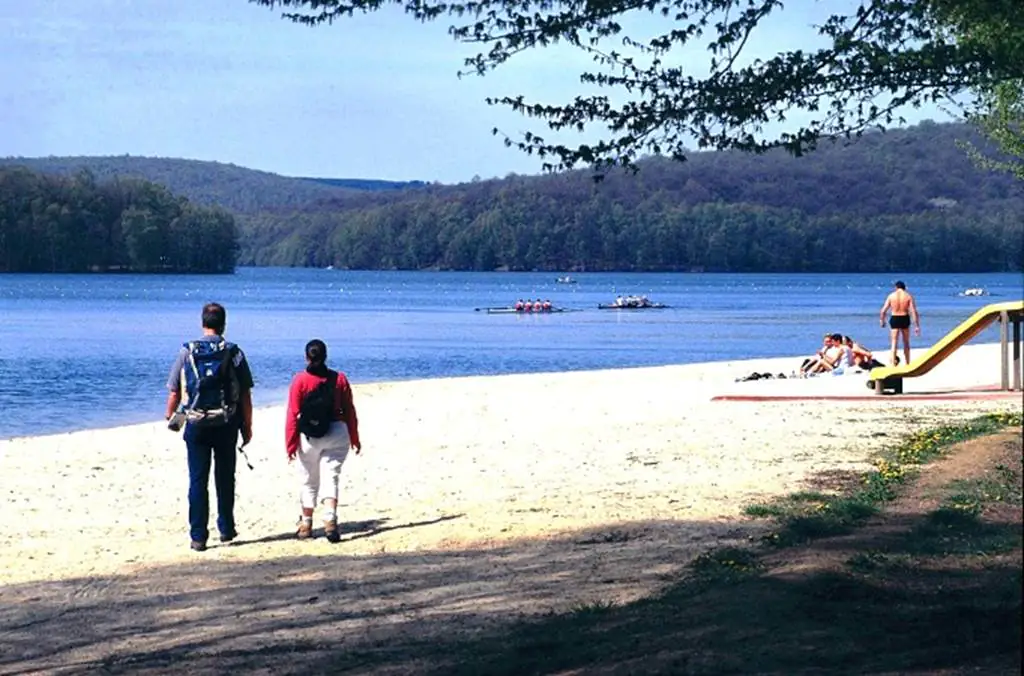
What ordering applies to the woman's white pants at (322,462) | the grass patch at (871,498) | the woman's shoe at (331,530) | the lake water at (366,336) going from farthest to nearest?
the lake water at (366,336), the woman's shoe at (331,530), the woman's white pants at (322,462), the grass patch at (871,498)

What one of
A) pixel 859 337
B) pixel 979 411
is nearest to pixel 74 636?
pixel 979 411

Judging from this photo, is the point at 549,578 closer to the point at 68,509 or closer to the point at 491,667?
the point at 491,667

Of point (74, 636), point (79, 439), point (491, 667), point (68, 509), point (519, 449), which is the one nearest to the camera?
point (491, 667)

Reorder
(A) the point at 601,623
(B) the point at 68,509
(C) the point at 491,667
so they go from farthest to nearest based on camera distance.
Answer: (B) the point at 68,509
(A) the point at 601,623
(C) the point at 491,667

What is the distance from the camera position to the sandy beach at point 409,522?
968cm

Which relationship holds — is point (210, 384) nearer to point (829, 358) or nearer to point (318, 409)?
point (318, 409)

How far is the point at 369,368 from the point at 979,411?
105 ft

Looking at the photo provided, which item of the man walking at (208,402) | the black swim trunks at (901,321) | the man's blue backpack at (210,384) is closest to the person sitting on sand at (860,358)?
the black swim trunks at (901,321)

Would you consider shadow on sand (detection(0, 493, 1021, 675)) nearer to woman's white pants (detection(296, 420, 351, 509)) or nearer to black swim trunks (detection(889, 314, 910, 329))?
woman's white pants (detection(296, 420, 351, 509))

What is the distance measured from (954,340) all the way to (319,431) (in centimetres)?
1294

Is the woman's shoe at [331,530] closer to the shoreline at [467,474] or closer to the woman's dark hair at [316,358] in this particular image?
the shoreline at [467,474]

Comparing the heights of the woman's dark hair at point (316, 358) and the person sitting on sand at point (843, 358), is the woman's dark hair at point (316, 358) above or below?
above

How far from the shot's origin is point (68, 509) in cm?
1509

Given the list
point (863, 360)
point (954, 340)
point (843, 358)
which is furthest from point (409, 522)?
point (843, 358)
